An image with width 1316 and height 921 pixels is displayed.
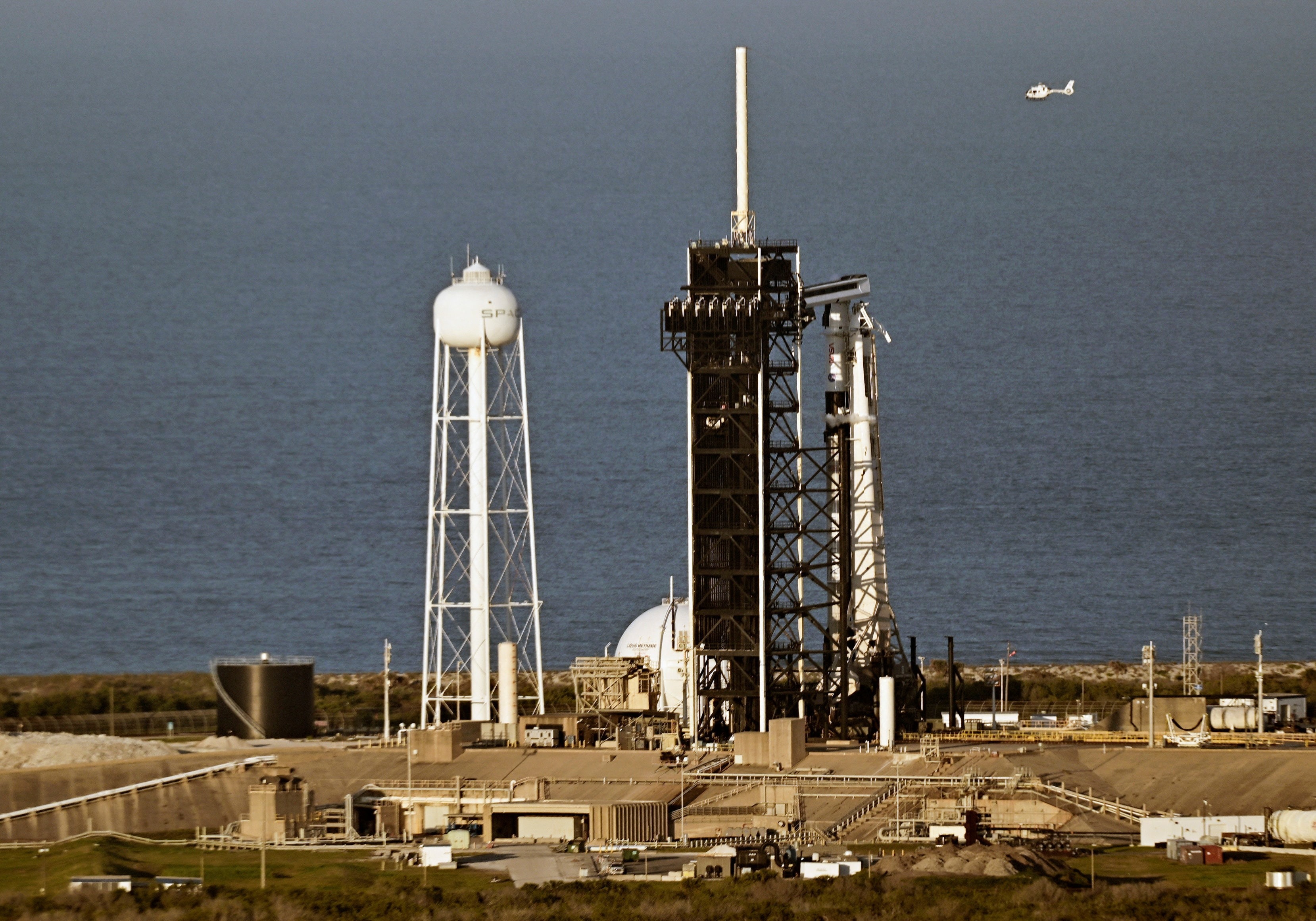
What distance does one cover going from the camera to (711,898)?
55625 millimetres

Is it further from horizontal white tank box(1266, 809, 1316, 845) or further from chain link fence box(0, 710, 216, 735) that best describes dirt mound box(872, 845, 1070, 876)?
chain link fence box(0, 710, 216, 735)

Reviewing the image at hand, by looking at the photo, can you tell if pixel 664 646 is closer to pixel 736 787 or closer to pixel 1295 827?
pixel 736 787

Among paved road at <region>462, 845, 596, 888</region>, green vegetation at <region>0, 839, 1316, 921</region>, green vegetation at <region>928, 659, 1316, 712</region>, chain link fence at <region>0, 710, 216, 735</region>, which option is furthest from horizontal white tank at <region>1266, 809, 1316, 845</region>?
chain link fence at <region>0, 710, 216, 735</region>

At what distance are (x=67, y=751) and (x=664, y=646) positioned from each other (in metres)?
18.1

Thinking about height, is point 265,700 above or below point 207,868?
above

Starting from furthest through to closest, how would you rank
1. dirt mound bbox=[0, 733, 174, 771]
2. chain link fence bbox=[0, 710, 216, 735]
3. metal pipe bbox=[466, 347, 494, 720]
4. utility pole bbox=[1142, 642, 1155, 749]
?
chain link fence bbox=[0, 710, 216, 735], metal pipe bbox=[466, 347, 494, 720], dirt mound bbox=[0, 733, 174, 771], utility pole bbox=[1142, 642, 1155, 749]

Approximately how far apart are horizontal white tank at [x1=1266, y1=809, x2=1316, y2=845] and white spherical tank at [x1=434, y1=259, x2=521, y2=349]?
2975cm

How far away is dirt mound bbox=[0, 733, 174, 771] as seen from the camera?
252 ft

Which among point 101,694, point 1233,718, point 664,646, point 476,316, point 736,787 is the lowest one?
point 736,787

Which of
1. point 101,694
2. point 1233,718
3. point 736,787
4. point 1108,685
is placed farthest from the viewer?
point 101,694

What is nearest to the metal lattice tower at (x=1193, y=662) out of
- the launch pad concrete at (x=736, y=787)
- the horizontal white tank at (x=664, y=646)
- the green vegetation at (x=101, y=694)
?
the launch pad concrete at (x=736, y=787)

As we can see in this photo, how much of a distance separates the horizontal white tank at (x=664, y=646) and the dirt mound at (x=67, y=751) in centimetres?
1444

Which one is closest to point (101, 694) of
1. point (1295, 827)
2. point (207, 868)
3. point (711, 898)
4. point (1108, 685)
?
point (1108, 685)

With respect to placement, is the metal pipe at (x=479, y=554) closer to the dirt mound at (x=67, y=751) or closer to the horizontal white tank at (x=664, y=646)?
the horizontal white tank at (x=664, y=646)
